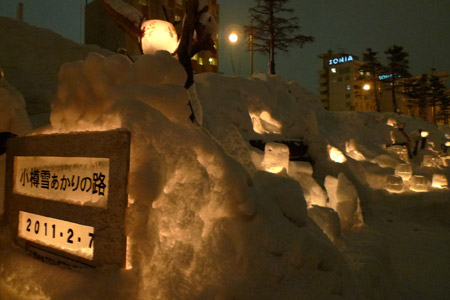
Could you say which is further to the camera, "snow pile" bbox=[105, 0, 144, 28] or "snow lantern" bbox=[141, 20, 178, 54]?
"snow pile" bbox=[105, 0, 144, 28]

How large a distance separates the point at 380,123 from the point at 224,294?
753 inches

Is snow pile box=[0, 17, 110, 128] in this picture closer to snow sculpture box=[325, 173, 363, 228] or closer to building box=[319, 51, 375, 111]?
snow sculpture box=[325, 173, 363, 228]

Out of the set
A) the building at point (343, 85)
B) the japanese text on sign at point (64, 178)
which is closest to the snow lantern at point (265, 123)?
the japanese text on sign at point (64, 178)

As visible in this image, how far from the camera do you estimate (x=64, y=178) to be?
8.49ft

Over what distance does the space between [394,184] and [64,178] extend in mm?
10358

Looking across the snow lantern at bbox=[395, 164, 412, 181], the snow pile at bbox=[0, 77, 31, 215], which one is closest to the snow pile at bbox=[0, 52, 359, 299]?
the snow pile at bbox=[0, 77, 31, 215]

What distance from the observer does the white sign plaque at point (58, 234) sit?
7.84 feet

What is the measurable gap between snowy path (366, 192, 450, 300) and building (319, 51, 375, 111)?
2776 cm

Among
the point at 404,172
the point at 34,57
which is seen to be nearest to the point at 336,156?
the point at 404,172

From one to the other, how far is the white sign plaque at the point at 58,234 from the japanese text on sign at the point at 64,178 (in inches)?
8.4

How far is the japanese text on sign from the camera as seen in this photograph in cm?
→ 235

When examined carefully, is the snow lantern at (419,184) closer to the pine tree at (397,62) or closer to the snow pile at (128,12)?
the snow pile at (128,12)

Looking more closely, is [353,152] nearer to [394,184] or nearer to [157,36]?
[394,184]

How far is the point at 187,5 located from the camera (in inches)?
158
